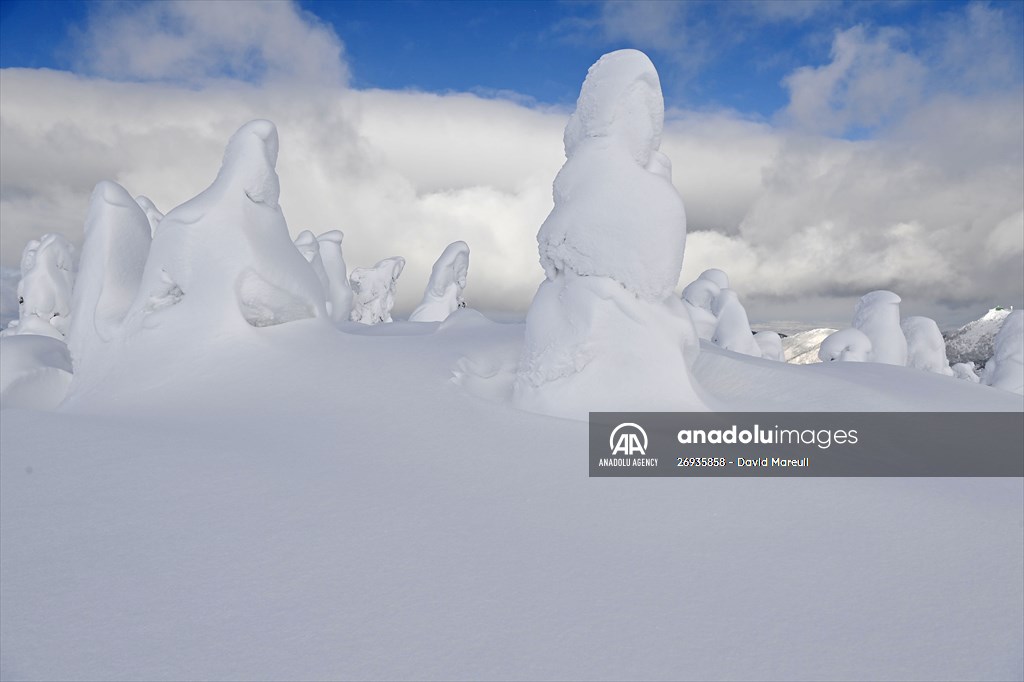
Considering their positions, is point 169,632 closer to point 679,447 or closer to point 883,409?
point 679,447

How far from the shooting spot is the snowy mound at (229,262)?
435 inches

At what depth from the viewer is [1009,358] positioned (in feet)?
72.5

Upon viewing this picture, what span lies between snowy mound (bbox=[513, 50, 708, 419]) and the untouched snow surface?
5.28 ft

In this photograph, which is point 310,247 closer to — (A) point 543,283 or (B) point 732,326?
(B) point 732,326

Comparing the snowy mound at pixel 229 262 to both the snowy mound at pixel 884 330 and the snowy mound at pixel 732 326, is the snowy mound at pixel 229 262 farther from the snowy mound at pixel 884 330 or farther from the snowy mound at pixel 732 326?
the snowy mound at pixel 884 330

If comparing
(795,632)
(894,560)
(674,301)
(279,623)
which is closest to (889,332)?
(674,301)

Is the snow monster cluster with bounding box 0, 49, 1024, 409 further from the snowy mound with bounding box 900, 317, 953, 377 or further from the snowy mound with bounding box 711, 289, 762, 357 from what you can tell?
the snowy mound with bounding box 900, 317, 953, 377

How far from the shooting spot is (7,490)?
4.89 metres

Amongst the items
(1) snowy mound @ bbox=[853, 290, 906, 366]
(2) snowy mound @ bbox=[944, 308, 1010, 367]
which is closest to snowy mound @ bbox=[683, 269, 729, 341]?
(1) snowy mound @ bbox=[853, 290, 906, 366]

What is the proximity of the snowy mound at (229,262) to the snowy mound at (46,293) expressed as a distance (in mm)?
24484

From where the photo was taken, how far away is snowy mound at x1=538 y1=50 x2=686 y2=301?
9.22 metres

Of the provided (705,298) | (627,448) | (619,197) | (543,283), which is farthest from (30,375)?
(705,298)

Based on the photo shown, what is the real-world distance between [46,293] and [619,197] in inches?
Result: 1306

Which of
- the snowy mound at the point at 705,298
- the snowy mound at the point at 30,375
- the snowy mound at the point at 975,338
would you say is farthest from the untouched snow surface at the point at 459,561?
the snowy mound at the point at 975,338
